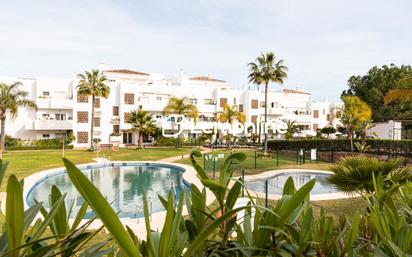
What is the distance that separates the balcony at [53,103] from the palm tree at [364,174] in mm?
40927

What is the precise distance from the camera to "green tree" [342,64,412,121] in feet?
166

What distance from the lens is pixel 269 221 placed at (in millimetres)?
1572

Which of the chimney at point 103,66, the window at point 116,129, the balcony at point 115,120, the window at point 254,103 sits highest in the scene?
the chimney at point 103,66

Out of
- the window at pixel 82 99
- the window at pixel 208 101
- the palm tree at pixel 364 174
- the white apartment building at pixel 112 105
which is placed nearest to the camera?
the palm tree at pixel 364 174

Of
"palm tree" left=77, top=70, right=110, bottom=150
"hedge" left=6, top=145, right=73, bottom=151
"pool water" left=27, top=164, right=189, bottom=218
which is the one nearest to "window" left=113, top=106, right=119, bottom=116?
"hedge" left=6, top=145, right=73, bottom=151

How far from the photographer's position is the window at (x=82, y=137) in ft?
135

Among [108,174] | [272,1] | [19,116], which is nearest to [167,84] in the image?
[19,116]

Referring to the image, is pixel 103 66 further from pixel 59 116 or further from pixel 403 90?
pixel 403 90

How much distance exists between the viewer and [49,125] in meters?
39.4

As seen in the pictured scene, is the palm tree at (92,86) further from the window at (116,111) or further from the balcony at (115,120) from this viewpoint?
the window at (116,111)

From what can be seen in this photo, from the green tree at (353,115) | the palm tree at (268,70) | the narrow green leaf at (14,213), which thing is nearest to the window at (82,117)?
the palm tree at (268,70)

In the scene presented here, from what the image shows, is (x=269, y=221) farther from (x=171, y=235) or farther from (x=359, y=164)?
(x=359, y=164)

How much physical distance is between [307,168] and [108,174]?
13578mm

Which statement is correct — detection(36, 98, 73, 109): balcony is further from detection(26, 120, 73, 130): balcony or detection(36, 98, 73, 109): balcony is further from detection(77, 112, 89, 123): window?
detection(26, 120, 73, 130): balcony
